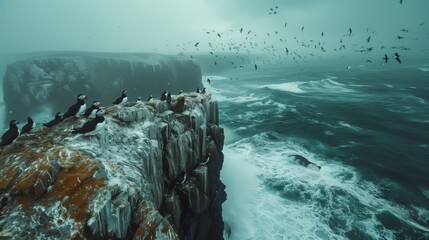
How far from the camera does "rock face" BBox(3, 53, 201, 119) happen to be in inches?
2469

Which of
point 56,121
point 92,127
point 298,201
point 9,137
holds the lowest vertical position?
point 298,201

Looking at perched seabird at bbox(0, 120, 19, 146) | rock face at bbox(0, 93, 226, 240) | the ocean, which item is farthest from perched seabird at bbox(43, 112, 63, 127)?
the ocean

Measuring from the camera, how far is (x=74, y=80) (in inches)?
2682

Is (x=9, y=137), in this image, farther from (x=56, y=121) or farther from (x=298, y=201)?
(x=298, y=201)

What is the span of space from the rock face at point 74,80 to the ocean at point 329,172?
31.3 m

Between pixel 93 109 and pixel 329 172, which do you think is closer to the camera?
pixel 93 109

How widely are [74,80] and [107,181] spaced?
69.6m

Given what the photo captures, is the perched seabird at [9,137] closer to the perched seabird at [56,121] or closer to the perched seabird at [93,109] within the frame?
the perched seabird at [56,121]

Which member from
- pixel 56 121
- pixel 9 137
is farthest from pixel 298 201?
pixel 9 137

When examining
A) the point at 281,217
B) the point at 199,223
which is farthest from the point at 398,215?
the point at 199,223

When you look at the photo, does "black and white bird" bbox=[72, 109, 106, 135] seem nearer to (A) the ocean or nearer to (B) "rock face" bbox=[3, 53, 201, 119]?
(A) the ocean

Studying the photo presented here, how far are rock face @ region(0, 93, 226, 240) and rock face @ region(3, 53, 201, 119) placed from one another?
5994 cm

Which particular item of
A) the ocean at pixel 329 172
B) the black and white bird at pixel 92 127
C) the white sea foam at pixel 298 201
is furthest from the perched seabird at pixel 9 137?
the white sea foam at pixel 298 201

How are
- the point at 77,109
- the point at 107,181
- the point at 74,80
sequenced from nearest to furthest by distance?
1. the point at 107,181
2. the point at 77,109
3. the point at 74,80
